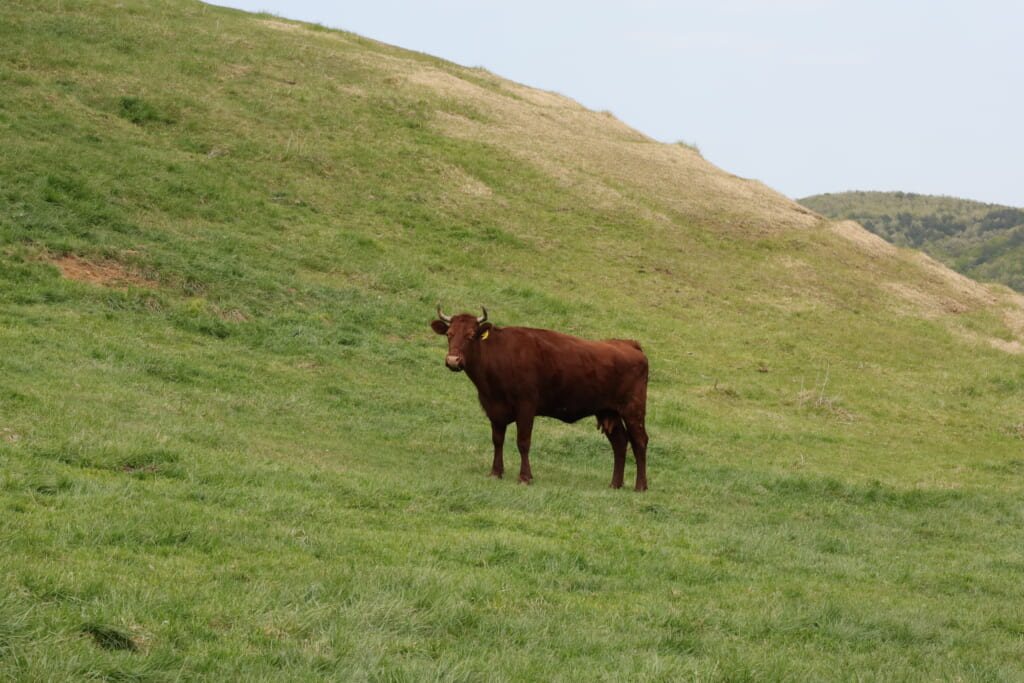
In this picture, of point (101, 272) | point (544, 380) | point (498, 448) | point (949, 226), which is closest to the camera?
point (498, 448)

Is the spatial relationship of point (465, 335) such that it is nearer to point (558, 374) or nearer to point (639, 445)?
point (558, 374)

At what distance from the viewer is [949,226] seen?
473 ft

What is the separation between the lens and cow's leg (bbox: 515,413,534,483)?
46.5ft

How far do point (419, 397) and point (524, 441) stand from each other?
19.0 ft

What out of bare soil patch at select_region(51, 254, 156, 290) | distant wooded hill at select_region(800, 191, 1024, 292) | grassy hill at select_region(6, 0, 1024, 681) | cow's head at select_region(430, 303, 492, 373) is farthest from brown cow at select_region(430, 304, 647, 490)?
distant wooded hill at select_region(800, 191, 1024, 292)

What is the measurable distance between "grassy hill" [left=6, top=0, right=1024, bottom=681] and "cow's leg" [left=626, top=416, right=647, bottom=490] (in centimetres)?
51

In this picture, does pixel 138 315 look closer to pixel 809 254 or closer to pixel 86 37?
pixel 86 37

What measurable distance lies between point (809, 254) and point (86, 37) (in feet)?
102

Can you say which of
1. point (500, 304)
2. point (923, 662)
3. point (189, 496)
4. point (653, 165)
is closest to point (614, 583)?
point (923, 662)

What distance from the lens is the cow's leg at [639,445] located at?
49.5ft

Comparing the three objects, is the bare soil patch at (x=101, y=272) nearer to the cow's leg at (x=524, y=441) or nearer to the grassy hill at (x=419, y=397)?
the grassy hill at (x=419, y=397)

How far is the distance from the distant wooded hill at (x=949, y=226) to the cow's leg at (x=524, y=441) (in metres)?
95.4

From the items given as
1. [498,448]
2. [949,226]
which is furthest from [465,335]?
[949,226]

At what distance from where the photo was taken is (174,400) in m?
14.8
